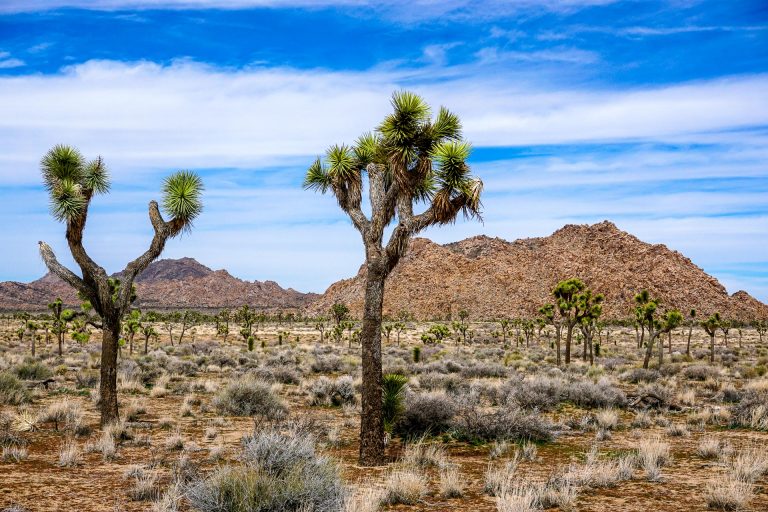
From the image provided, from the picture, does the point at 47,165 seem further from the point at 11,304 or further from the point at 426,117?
the point at 11,304

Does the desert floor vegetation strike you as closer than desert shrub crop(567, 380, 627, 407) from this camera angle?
Yes

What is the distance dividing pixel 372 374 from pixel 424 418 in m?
3.95

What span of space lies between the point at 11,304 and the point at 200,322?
102 meters

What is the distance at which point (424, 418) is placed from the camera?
15.4 m

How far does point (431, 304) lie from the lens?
13300 centimetres

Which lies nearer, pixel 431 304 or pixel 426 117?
pixel 426 117

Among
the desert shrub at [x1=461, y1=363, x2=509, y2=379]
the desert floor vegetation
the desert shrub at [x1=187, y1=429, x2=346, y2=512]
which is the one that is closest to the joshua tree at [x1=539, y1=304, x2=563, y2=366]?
the desert shrub at [x1=461, y1=363, x2=509, y2=379]

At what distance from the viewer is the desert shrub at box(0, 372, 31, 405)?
1912 cm

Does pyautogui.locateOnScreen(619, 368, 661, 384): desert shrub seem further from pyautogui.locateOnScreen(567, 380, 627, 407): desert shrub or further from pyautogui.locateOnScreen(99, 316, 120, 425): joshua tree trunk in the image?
pyautogui.locateOnScreen(99, 316, 120, 425): joshua tree trunk

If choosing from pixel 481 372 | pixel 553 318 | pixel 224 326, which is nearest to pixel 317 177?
pixel 481 372

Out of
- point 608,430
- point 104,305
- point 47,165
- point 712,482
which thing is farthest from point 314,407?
point 712,482

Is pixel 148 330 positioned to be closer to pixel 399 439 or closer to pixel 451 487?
pixel 399 439

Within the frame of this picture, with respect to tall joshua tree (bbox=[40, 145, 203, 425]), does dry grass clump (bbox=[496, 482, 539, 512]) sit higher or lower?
lower

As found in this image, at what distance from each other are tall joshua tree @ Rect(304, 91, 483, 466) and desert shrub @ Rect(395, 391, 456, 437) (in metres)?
3.24
